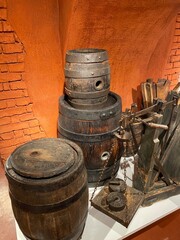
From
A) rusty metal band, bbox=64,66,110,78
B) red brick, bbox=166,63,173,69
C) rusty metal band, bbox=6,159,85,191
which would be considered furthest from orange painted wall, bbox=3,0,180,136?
rusty metal band, bbox=6,159,85,191

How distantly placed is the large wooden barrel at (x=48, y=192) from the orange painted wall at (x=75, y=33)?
1.04 meters

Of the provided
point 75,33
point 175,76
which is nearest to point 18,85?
point 75,33

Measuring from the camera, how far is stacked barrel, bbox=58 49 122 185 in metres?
1.81

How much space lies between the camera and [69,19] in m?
1.92

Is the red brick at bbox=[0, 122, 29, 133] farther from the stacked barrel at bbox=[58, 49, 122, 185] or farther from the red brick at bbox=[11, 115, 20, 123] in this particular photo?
the stacked barrel at bbox=[58, 49, 122, 185]

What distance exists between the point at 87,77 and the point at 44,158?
77cm

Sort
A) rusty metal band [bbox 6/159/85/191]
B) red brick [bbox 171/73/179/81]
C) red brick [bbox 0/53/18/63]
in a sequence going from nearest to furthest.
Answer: rusty metal band [bbox 6/159/85/191] < red brick [bbox 0/53/18/63] < red brick [bbox 171/73/179/81]

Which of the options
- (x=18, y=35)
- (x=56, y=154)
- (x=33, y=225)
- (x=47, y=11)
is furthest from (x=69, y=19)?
(x=33, y=225)

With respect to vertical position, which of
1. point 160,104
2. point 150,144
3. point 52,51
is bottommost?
point 150,144

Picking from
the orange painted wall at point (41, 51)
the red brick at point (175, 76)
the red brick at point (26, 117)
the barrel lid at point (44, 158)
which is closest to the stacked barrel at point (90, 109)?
the barrel lid at point (44, 158)

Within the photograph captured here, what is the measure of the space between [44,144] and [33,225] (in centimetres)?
53

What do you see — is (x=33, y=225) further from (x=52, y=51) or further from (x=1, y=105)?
(x=52, y=51)

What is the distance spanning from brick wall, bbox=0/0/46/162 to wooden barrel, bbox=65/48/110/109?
557mm

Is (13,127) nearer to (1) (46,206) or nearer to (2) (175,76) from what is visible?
(1) (46,206)
